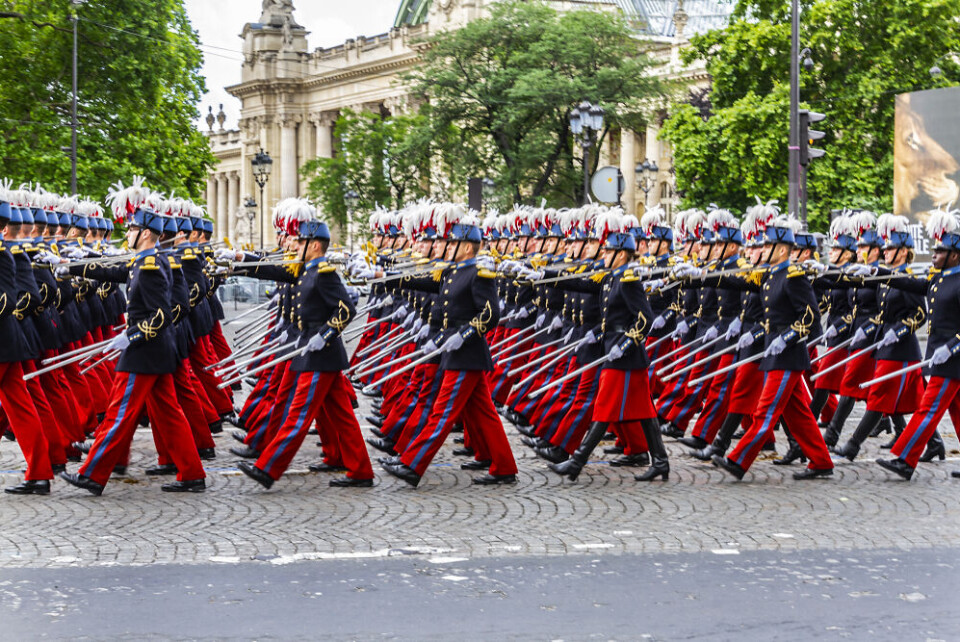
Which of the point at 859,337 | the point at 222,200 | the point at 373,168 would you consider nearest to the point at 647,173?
the point at 373,168

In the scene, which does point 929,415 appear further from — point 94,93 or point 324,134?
point 324,134

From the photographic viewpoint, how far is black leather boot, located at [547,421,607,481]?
10.1 metres

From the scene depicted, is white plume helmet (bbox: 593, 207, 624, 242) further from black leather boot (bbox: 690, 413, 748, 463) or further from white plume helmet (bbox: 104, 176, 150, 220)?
white plume helmet (bbox: 104, 176, 150, 220)

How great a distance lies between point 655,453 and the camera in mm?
10211

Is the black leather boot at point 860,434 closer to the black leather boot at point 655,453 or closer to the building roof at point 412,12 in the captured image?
the black leather boot at point 655,453

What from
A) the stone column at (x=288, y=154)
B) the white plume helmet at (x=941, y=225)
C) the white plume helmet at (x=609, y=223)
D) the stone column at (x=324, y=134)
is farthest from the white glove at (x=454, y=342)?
the stone column at (x=288, y=154)

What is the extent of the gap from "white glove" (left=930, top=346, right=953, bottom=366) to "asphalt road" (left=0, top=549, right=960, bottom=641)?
102 inches

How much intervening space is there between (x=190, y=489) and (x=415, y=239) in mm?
3114

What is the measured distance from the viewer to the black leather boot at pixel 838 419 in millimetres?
11812

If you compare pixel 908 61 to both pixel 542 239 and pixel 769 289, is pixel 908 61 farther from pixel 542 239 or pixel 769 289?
pixel 769 289

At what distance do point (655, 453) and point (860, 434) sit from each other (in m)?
1.98

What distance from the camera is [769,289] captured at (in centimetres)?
1054

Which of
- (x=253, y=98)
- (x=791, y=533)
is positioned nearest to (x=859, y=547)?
(x=791, y=533)

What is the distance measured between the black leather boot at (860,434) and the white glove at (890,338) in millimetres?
580
